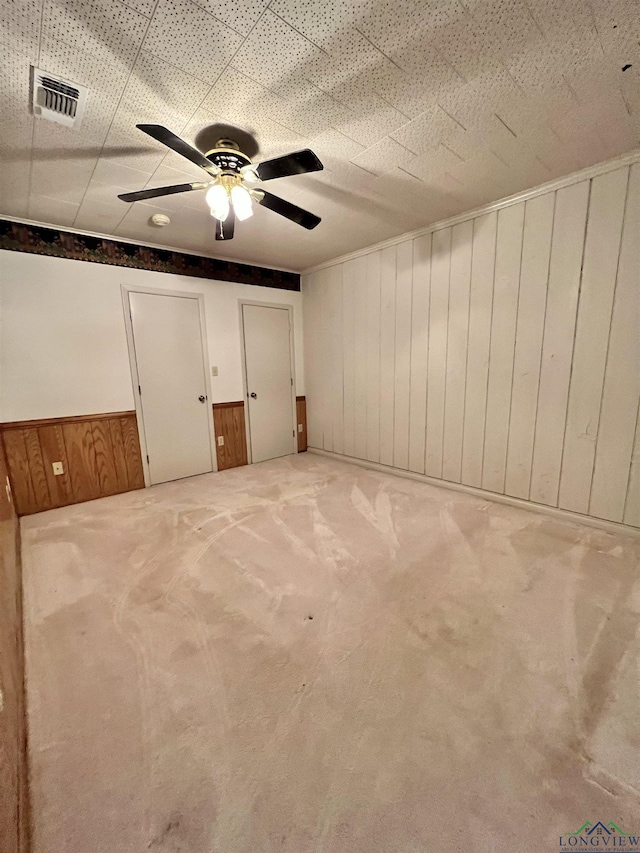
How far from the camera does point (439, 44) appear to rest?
1341mm

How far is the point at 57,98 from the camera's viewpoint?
60.4 inches

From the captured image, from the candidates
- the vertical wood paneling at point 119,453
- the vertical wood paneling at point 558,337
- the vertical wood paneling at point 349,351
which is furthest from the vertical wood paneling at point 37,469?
the vertical wood paneling at point 558,337

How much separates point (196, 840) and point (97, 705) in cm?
65

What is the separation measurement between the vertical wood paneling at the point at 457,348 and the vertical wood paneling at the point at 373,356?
816 mm

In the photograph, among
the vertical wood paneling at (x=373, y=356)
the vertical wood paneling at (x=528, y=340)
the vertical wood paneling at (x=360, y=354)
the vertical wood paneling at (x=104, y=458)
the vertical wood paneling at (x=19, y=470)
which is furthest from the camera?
the vertical wood paneling at (x=360, y=354)

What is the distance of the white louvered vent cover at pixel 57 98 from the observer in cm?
145

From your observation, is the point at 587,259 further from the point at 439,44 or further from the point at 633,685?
the point at 633,685

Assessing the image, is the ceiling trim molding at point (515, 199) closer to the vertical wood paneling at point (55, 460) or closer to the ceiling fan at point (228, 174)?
the ceiling fan at point (228, 174)

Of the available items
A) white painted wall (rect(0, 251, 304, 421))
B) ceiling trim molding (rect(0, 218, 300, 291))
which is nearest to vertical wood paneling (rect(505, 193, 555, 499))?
ceiling trim molding (rect(0, 218, 300, 291))

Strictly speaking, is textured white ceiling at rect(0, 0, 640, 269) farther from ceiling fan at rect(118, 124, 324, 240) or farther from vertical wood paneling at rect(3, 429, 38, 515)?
vertical wood paneling at rect(3, 429, 38, 515)

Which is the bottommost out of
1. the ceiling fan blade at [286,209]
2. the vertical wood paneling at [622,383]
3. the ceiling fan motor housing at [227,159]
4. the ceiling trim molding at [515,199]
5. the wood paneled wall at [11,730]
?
the wood paneled wall at [11,730]

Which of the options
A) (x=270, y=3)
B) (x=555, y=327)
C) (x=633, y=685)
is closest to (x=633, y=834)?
(x=633, y=685)

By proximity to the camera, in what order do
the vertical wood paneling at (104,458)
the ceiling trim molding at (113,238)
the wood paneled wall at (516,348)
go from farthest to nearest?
1. the vertical wood paneling at (104,458)
2. the ceiling trim molding at (113,238)
3. the wood paneled wall at (516,348)

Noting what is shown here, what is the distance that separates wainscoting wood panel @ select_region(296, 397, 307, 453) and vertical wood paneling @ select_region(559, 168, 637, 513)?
122 inches
